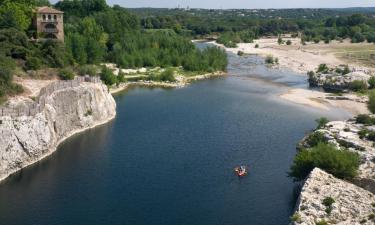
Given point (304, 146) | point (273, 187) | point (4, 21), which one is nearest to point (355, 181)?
point (273, 187)

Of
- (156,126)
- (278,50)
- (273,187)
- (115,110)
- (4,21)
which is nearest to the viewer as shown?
(273,187)

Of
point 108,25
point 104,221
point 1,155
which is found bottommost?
point 104,221

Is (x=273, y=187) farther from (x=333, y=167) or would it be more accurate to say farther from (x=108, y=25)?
(x=108, y=25)

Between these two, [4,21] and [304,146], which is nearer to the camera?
[304,146]

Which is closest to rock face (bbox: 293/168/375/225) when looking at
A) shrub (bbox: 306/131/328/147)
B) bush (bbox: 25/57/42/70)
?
shrub (bbox: 306/131/328/147)

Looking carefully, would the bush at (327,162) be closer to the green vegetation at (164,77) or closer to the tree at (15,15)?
the tree at (15,15)
